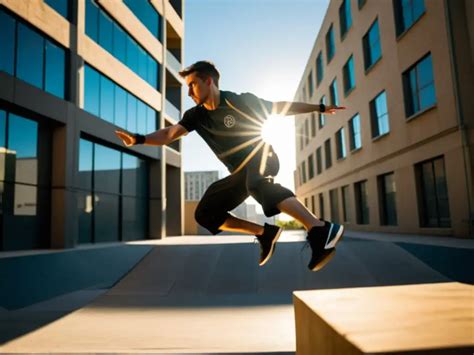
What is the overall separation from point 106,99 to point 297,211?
1424 cm

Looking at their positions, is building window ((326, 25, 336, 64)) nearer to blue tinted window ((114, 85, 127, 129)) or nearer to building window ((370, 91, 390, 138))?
building window ((370, 91, 390, 138))

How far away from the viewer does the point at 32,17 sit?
443 inches

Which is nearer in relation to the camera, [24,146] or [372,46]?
[24,146]

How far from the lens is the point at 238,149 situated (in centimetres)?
320

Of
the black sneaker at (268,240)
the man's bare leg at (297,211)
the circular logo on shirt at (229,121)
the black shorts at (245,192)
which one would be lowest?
the black sneaker at (268,240)

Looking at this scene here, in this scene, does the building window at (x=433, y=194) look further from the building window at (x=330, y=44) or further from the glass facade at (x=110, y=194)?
the building window at (x=330, y=44)

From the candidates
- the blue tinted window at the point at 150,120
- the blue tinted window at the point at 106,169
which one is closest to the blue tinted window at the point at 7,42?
the blue tinted window at the point at 106,169

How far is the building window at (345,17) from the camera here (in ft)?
68.6

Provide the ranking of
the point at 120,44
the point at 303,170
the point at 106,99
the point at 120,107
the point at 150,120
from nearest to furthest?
the point at 106,99, the point at 120,107, the point at 120,44, the point at 150,120, the point at 303,170

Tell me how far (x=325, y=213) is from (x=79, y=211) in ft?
68.5

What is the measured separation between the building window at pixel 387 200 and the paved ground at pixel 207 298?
768 centimetres

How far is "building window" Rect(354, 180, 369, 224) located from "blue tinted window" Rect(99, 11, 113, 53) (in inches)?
564

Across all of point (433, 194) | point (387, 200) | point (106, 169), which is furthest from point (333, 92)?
point (106, 169)

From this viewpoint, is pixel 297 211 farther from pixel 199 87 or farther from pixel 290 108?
pixel 199 87
